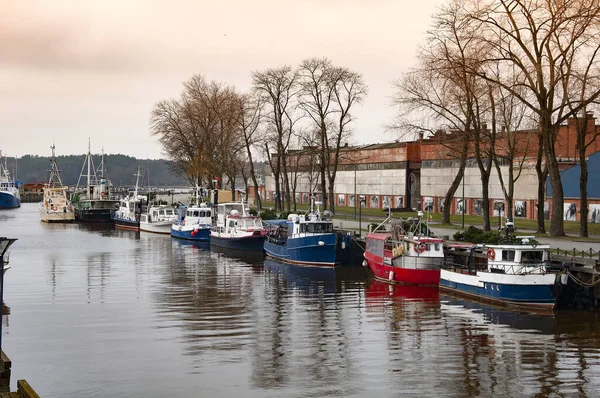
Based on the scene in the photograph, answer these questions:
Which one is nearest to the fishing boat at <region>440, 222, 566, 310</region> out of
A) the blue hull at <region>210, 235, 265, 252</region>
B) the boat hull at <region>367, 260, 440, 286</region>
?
the boat hull at <region>367, 260, 440, 286</region>

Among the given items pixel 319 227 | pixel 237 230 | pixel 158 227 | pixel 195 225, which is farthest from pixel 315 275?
pixel 158 227

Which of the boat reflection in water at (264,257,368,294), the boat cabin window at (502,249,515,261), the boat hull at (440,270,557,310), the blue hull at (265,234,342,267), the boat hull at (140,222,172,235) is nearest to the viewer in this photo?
the boat hull at (440,270,557,310)

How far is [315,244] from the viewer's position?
61.5 m

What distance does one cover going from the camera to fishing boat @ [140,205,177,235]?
100412mm

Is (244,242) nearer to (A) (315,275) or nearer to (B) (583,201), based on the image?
(A) (315,275)

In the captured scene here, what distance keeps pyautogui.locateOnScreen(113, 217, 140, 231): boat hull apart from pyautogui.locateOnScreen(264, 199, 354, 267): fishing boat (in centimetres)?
4686

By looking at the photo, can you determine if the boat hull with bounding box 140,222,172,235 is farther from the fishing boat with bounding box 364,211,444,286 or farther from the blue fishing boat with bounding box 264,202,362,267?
the fishing boat with bounding box 364,211,444,286

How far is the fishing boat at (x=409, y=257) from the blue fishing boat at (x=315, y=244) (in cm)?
750

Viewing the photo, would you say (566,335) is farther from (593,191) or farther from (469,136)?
(593,191)

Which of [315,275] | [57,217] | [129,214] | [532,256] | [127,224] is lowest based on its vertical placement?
[315,275]

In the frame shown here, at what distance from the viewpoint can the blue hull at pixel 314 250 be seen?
61188mm

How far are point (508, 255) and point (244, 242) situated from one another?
121ft

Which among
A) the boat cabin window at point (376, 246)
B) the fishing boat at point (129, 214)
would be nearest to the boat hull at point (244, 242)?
the boat cabin window at point (376, 246)

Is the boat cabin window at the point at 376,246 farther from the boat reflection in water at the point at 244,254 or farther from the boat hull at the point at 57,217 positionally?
the boat hull at the point at 57,217
